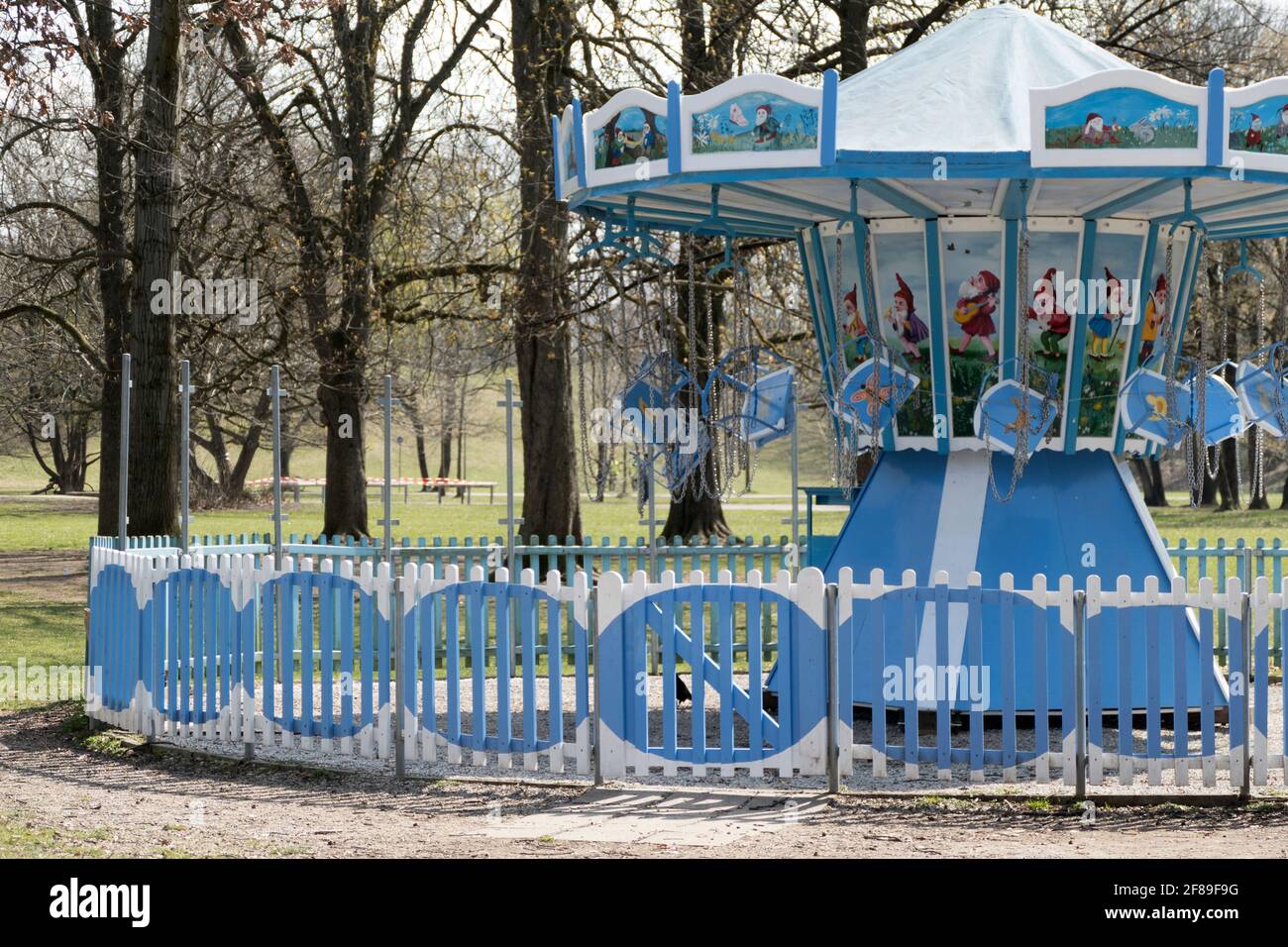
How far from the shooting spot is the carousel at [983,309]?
35.4 feet

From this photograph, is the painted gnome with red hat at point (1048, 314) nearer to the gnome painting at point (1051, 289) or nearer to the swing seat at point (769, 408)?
the gnome painting at point (1051, 289)

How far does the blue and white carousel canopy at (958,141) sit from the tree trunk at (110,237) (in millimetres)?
9496

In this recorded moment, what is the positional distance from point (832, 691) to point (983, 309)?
13.1ft

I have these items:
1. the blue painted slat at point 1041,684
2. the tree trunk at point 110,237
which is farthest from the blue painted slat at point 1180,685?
the tree trunk at point 110,237

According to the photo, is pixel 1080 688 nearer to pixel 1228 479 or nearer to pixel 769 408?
pixel 769 408

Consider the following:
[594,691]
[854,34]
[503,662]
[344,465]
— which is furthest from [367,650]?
[344,465]

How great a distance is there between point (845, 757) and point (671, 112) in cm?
414

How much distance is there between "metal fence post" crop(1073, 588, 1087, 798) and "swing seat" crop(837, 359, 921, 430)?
11.1 ft

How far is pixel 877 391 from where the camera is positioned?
11945 millimetres

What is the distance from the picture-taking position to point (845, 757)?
896 cm

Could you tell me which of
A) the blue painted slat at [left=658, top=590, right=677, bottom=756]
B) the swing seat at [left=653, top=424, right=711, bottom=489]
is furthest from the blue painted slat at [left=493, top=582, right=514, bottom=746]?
the swing seat at [left=653, top=424, right=711, bottom=489]
